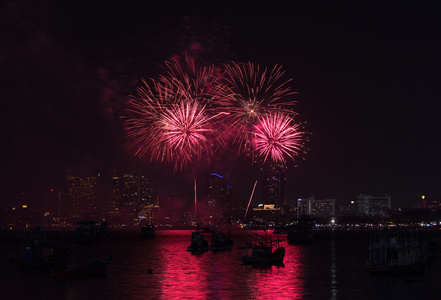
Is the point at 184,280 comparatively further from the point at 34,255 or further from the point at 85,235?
the point at 85,235

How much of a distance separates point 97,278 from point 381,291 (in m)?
35.5

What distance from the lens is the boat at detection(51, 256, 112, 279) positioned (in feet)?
243

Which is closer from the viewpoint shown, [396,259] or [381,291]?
[381,291]

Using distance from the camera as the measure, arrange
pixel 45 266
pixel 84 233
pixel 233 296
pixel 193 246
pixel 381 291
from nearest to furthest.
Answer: pixel 233 296 → pixel 381 291 → pixel 45 266 → pixel 193 246 → pixel 84 233

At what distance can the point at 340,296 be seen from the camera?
2403 inches

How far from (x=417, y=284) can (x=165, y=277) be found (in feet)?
107

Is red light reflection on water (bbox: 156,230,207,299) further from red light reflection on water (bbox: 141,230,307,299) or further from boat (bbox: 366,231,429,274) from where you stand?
boat (bbox: 366,231,429,274)

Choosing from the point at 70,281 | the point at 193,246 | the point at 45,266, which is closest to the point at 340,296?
the point at 70,281

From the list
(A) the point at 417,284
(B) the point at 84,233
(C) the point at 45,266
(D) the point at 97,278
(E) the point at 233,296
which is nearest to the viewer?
(E) the point at 233,296

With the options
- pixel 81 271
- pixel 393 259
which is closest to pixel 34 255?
pixel 81 271

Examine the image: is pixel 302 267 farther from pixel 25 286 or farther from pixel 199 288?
pixel 25 286

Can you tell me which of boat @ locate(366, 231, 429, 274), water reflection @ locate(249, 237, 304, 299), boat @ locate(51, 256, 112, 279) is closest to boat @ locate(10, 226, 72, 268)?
boat @ locate(51, 256, 112, 279)

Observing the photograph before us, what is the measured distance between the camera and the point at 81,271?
75.9m

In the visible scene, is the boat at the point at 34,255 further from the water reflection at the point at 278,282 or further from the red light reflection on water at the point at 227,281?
the water reflection at the point at 278,282
